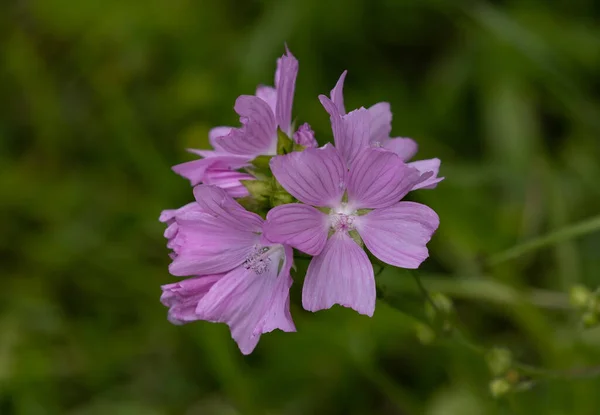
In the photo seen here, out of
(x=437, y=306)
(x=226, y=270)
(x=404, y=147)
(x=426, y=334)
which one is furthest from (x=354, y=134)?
(x=426, y=334)

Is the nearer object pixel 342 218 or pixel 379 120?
pixel 342 218

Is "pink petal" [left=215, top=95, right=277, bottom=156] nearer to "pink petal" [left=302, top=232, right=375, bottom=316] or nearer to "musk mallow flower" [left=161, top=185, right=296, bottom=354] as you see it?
"musk mallow flower" [left=161, top=185, right=296, bottom=354]

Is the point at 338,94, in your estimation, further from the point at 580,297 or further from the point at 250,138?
the point at 580,297

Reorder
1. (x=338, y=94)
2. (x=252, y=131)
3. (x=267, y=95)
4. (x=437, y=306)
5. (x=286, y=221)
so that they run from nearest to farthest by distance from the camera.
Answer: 1. (x=286, y=221)
2. (x=338, y=94)
3. (x=252, y=131)
4. (x=437, y=306)
5. (x=267, y=95)

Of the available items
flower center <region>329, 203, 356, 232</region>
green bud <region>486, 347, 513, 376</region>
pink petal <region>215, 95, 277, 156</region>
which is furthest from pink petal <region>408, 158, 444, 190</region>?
green bud <region>486, 347, 513, 376</region>

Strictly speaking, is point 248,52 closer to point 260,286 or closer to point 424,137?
point 424,137

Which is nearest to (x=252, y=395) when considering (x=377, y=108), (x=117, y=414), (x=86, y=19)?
(x=117, y=414)

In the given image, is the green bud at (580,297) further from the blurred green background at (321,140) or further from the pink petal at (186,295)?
the pink petal at (186,295)

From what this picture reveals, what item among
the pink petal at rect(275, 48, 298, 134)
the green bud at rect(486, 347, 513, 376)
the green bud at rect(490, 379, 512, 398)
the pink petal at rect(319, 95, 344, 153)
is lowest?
the green bud at rect(490, 379, 512, 398)
